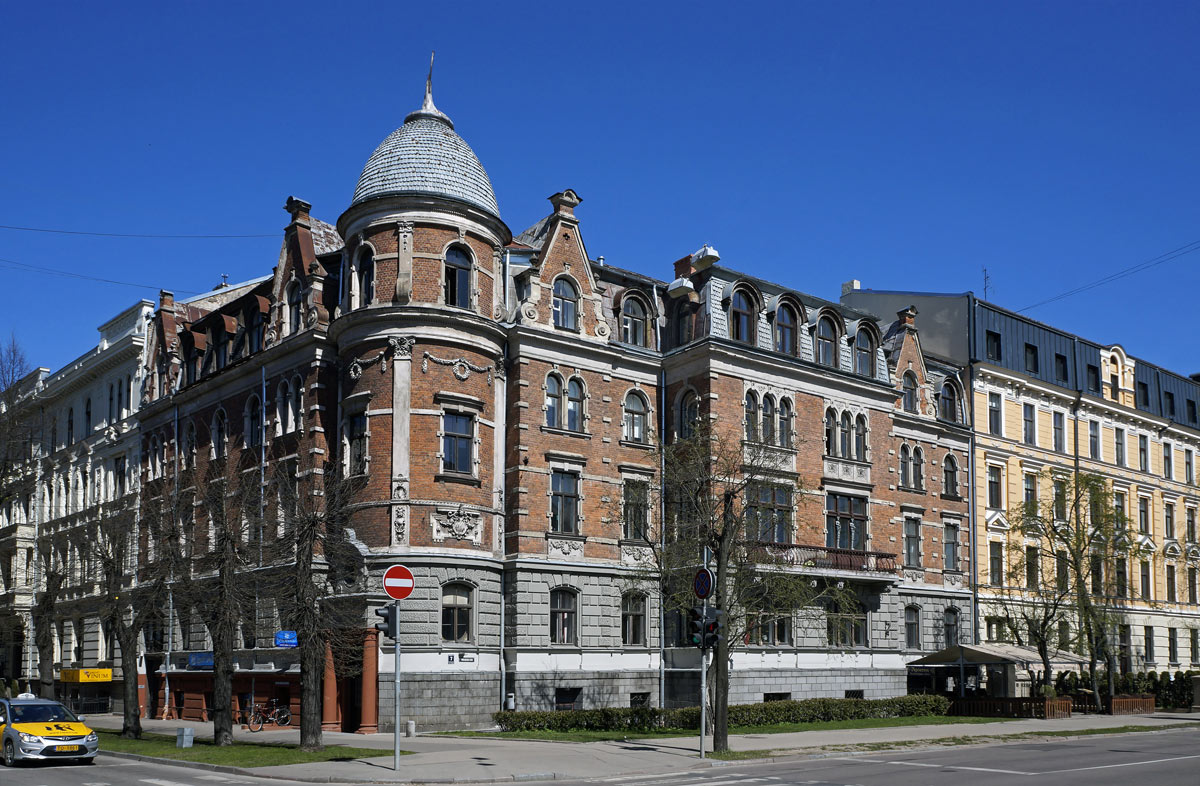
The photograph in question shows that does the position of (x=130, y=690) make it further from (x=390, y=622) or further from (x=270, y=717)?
(x=390, y=622)

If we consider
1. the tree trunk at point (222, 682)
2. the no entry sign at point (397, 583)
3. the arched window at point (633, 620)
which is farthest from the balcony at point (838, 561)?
the no entry sign at point (397, 583)

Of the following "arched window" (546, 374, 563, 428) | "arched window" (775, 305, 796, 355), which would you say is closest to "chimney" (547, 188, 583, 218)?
"arched window" (546, 374, 563, 428)

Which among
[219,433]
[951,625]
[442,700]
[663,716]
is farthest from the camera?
[951,625]

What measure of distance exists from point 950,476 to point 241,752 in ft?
119

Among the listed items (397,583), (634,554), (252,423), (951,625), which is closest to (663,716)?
(634,554)

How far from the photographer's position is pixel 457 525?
37.8m

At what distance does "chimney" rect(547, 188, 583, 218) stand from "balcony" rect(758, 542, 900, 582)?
14.0 m

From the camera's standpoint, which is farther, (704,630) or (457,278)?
(457,278)

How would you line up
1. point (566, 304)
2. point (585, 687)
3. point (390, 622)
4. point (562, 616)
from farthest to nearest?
point (566, 304) → point (562, 616) → point (585, 687) → point (390, 622)

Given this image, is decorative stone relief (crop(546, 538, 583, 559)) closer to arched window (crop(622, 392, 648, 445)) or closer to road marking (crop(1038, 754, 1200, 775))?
arched window (crop(622, 392, 648, 445))

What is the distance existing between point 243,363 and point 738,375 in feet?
61.7

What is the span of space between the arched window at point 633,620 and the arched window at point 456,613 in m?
6.53

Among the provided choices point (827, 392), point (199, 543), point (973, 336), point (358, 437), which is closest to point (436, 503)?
point (358, 437)

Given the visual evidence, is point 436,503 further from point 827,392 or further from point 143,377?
point 143,377
